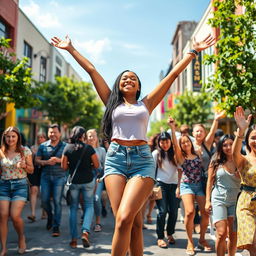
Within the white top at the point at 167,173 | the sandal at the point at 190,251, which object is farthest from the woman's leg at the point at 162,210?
the sandal at the point at 190,251

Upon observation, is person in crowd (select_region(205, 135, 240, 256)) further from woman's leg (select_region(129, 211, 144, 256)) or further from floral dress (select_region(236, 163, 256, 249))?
woman's leg (select_region(129, 211, 144, 256))

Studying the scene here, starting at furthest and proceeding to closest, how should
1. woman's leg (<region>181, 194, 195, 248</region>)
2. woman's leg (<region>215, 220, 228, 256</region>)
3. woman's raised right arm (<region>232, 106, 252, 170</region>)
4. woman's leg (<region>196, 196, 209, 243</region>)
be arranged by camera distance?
woman's leg (<region>196, 196, 209, 243</region>), woman's leg (<region>181, 194, 195, 248</region>), woman's leg (<region>215, 220, 228, 256</region>), woman's raised right arm (<region>232, 106, 252, 170</region>)

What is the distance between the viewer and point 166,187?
5375 millimetres

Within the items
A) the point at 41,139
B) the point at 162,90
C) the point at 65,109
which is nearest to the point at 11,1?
the point at 65,109

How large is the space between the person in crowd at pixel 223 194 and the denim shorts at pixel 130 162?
1.63 meters

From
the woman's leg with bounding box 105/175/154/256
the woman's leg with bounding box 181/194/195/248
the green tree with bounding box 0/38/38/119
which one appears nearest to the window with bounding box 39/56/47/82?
the green tree with bounding box 0/38/38/119

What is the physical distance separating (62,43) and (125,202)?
6.00 ft

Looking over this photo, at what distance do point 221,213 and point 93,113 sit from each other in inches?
1015

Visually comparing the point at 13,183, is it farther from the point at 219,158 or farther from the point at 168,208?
the point at 219,158

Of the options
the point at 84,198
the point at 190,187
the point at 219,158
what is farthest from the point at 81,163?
the point at 219,158

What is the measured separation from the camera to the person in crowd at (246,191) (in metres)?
3.17

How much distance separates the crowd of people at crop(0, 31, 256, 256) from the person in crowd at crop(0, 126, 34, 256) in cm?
1

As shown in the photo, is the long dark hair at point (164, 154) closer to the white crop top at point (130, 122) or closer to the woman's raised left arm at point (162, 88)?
the woman's raised left arm at point (162, 88)

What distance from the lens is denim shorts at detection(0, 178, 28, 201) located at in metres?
4.43
